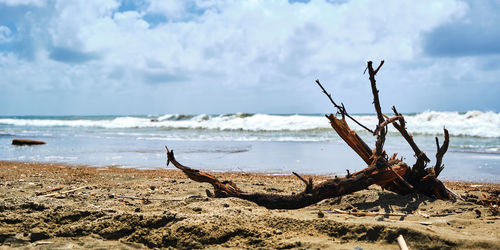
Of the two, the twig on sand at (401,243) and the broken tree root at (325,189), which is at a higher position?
the broken tree root at (325,189)

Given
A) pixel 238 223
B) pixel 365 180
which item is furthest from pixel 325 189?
pixel 238 223

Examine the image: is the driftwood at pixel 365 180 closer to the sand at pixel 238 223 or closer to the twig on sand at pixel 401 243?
the sand at pixel 238 223

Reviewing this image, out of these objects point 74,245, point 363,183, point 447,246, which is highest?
point 363,183

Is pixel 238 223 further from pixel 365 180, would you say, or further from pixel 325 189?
pixel 365 180

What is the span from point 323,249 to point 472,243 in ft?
3.33

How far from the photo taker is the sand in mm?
2787

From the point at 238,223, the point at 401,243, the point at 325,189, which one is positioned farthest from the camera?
the point at 325,189

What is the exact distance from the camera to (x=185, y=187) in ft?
16.5

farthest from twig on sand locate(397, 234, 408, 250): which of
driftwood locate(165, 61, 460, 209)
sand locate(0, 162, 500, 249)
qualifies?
driftwood locate(165, 61, 460, 209)

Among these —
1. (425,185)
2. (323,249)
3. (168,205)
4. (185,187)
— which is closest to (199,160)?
(185,187)

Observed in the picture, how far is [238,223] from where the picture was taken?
10.1 ft

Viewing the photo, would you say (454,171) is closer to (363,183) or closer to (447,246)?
(363,183)

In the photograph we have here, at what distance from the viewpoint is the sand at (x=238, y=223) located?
→ 2787mm

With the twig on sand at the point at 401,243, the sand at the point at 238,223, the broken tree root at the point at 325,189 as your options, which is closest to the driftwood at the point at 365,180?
the broken tree root at the point at 325,189
